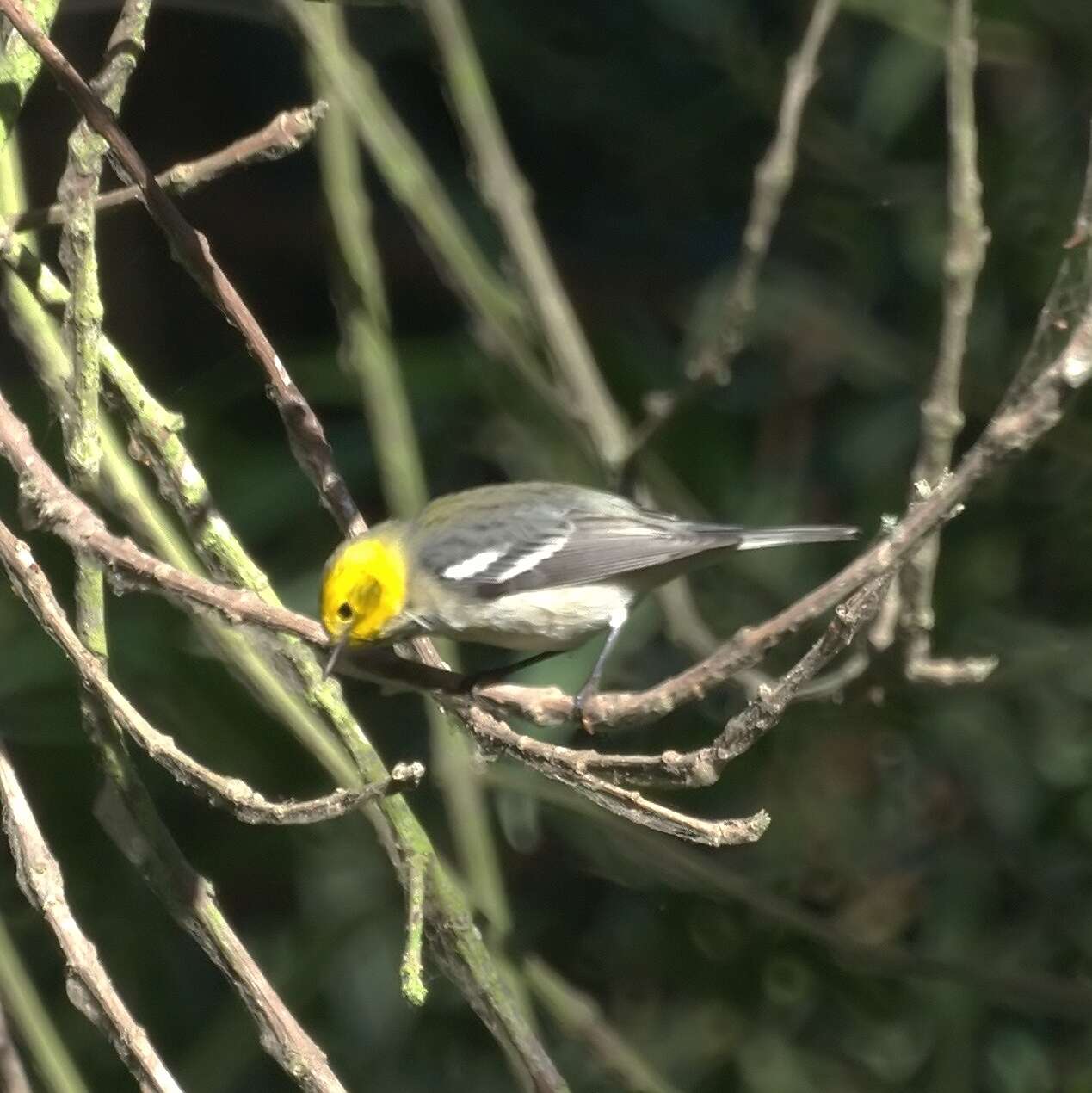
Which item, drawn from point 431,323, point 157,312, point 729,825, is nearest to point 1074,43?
point 431,323

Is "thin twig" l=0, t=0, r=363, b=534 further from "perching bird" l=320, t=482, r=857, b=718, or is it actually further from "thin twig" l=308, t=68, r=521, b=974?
"thin twig" l=308, t=68, r=521, b=974

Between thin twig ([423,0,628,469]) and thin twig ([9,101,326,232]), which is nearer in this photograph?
thin twig ([9,101,326,232])

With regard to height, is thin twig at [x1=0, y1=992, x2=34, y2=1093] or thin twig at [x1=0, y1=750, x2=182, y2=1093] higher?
thin twig at [x1=0, y1=750, x2=182, y2=1093]

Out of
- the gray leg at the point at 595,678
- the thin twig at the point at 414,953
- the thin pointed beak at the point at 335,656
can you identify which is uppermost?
the thin pointed beak at the point at 335,656

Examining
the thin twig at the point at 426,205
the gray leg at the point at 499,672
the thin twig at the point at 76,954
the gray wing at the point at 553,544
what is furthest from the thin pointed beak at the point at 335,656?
the thin twig at the point at 426,205

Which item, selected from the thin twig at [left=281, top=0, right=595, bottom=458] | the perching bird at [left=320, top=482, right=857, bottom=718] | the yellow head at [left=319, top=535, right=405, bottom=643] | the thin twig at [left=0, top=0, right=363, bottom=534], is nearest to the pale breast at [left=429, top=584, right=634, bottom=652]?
the perching bird at [left=320, top=482, right=857, bottom=718]

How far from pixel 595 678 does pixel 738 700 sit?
2.59 ft

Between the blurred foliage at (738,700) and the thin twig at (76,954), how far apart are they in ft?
2.90

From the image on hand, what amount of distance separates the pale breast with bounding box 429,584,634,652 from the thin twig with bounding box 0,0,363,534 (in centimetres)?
28

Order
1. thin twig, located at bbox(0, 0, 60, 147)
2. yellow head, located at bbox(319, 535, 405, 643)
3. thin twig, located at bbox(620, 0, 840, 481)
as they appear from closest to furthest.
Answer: thin twig, located at bbox(0, 0, 60, 147), yellow head, located at bbox(319, 535, 405, 643), thin twig, located at bbox(620, 0, 840, 481)

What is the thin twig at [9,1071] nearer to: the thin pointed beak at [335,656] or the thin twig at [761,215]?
the thin pointed beak at [335,656]

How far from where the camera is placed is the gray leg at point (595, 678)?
1959mm

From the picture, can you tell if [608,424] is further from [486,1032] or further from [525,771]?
[486,1032]

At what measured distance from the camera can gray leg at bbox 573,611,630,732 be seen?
1.96 m
